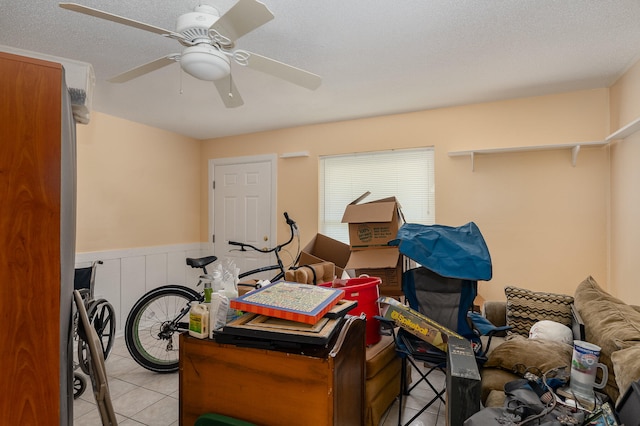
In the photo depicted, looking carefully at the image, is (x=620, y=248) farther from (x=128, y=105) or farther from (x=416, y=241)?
(x=128, y=105)

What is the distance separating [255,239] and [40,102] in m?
3.55

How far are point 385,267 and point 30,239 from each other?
2579 mm

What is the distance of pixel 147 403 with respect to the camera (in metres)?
2.41

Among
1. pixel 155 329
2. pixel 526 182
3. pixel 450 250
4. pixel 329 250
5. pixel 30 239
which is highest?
pixel 526 182

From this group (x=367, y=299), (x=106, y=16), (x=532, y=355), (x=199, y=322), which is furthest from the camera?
(x=367, y=299)

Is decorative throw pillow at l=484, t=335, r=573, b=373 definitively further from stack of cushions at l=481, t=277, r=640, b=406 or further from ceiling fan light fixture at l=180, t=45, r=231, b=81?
ceiling fan light fixture at l=180, t=45, r=231, b=81

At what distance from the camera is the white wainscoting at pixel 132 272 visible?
3590mm

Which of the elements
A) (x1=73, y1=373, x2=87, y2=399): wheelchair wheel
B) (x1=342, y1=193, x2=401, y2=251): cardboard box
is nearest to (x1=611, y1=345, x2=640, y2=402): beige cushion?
(x1=342, y1=193, x2=401, y2=251): cardboard box

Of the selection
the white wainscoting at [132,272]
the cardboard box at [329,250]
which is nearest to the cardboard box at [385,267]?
the cardboard box at [329,250]

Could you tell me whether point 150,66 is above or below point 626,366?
above

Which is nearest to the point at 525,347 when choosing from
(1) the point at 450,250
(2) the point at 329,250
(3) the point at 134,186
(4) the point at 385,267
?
(1) the point at 450,250

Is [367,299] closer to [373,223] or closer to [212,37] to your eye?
[373,223]

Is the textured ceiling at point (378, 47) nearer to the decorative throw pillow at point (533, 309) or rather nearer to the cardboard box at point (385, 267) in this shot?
the cardboard box at point (385, 267)

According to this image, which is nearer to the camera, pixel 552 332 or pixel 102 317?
pixel 552 332
